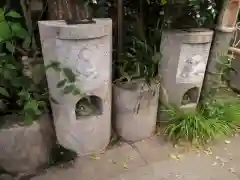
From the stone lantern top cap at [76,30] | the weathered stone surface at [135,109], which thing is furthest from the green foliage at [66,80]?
the weathered stone surface at [135,109]

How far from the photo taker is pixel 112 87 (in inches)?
85.1

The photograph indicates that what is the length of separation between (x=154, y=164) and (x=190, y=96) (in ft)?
2.57

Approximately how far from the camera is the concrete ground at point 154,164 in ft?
6.42

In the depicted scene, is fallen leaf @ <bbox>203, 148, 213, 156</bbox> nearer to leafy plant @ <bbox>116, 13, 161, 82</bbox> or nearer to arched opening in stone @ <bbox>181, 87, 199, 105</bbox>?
arched opening in stone @ <bbox>181, 87, 199, 105</bbox>

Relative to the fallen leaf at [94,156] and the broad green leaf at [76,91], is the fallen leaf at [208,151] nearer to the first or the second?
the fallen leaf at [94,156]

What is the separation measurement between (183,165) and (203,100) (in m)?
0.70

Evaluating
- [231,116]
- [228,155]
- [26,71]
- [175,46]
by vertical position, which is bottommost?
[228,155]

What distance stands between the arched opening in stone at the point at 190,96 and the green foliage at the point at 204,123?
116 millimetres

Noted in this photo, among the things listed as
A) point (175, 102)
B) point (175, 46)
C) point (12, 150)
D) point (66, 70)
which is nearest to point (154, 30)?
point (175, 46)

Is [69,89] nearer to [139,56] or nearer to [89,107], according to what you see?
[89,107]

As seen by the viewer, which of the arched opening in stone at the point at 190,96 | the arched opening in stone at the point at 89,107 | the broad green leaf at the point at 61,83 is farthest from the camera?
the arched opening in stone at the point at 190,96

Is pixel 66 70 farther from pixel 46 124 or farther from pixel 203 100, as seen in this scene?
pixel 203 100

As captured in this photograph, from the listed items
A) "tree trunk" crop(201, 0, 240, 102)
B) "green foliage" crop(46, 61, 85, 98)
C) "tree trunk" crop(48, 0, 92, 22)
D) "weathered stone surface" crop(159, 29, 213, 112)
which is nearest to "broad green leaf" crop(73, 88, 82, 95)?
"green foliage" crop(46, 61, 85, 98)

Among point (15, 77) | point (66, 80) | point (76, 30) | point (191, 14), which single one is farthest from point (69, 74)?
point (191, 14)
